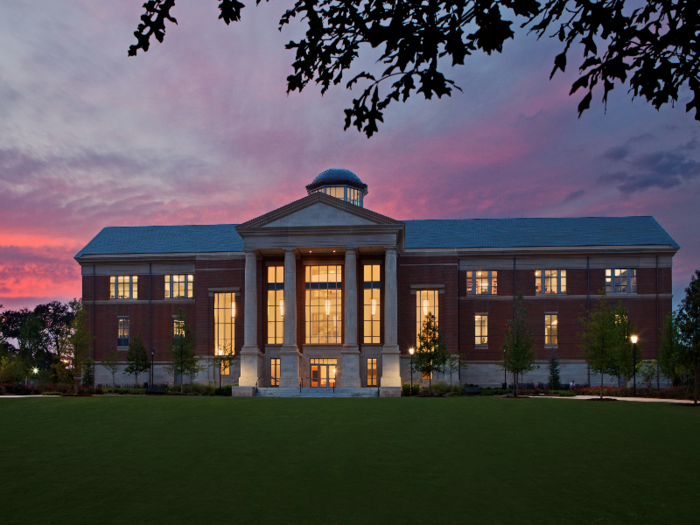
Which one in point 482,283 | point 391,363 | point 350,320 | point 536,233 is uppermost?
point 536,233

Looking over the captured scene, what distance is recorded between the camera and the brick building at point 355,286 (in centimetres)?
5212

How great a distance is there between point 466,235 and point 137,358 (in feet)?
111

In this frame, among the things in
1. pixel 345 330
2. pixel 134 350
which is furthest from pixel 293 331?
pixel 134 350

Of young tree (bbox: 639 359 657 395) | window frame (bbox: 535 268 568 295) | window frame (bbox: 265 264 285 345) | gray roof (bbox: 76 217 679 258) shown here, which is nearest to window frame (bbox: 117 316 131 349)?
gray roof (bbox: 76 217 679 258)

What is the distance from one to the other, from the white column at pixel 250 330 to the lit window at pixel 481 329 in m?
20.7

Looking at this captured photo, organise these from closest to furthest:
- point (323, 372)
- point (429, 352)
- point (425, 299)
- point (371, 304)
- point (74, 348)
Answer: point (74, 348) → point (429, 352) → point (371, 304) → point (323, 372) → point (425, 299)

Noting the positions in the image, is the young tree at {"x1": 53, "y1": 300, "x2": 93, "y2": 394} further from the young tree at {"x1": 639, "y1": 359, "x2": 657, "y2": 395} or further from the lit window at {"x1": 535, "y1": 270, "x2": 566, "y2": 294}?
the young tree at {"x1": 639, "y1": 359, "x2": 657, "y2": 395}

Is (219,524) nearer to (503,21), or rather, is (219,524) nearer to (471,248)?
(503,21)

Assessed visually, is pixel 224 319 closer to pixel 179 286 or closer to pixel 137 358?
pixel 179 286

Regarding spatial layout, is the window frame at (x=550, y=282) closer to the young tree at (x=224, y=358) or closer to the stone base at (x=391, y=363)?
the stone base at (x=391, y=363)

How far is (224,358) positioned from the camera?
5388 centimetres

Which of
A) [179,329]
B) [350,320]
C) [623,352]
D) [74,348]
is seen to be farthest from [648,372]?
[74,348]

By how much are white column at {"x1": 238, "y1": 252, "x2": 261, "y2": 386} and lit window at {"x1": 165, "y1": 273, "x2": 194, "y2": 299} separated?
11.3m

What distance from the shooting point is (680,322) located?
35.2 meters
